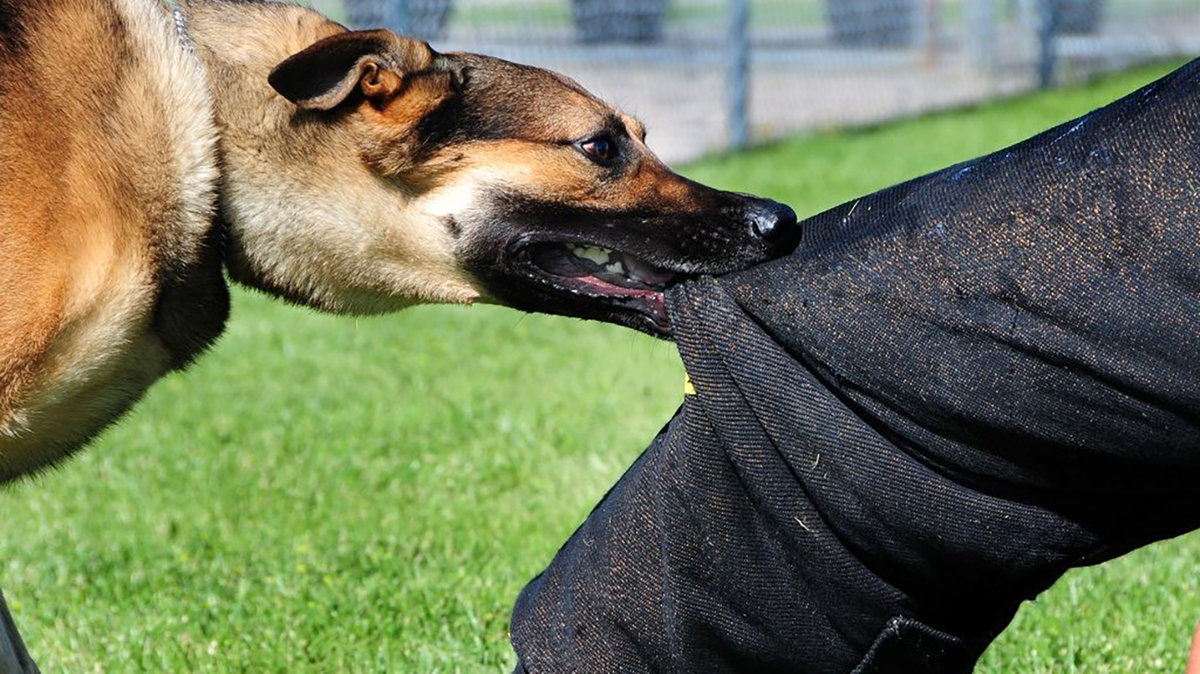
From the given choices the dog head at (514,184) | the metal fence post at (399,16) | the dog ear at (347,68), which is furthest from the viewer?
the metal fence post at (399,16)

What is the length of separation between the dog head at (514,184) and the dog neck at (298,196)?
11 mm

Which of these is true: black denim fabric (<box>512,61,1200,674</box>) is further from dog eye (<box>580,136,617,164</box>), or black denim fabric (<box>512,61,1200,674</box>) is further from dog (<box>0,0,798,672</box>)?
dog eye (<box>580,136,617,164</box>)

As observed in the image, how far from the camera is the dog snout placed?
3055 millimetres

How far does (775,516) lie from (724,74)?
33.3 ft

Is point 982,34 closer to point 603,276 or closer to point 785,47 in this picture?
point 785,47

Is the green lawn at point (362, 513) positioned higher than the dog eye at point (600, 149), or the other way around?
the dog eye at point (600, 149)

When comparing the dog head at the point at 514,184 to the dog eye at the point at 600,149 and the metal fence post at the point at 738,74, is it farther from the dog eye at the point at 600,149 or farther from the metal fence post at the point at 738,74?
the metal fence post at the point at 738,74

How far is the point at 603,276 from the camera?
340 cm

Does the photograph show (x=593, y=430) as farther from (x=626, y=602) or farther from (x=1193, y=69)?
(x=1193, y=69)

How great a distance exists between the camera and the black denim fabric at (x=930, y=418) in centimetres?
223

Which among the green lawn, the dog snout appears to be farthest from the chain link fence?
the dog snout

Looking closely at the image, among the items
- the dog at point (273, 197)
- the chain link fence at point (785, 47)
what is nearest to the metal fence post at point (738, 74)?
A: the chain link fence at point (785, 47)

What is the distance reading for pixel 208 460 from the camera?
214 inches

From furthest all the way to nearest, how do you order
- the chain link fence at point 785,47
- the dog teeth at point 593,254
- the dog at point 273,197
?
the chain link fence at point 785,47, the dog teeth at point 593,254, the dog at point 273,197
